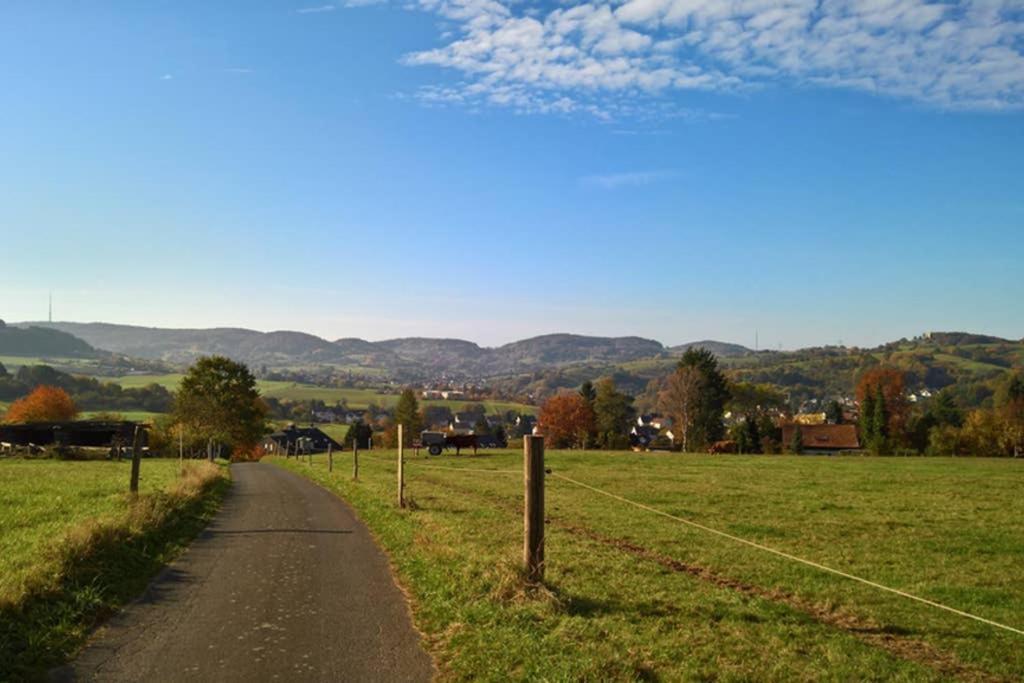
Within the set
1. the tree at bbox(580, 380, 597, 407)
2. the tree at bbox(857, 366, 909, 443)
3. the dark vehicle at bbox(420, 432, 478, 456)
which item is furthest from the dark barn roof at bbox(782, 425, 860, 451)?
the dark vehicle at bbox(420, 432, 478, 456)

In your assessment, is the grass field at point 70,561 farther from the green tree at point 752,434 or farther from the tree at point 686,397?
the tree at point 686,397

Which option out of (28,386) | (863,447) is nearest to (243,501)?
(863,447)

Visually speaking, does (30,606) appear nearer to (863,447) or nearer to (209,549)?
(209,549)

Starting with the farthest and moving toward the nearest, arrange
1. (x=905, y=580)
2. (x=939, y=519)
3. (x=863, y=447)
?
1. (x=863, y=447)
2. (x=939, y=519)
3. (x=905, y=580)

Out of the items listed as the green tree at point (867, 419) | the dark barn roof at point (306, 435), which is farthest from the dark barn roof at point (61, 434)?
the green tree at point (867, 419)

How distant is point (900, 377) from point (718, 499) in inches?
3972

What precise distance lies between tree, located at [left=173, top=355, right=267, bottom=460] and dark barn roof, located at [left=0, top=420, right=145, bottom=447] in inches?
351

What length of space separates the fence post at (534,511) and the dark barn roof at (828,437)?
85703 mm

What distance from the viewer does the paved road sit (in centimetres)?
723

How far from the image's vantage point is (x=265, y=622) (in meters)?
8.84

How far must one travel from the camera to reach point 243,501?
23484 mm

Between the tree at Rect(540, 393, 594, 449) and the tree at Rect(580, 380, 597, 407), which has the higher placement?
the tree at Rect(580, 380, 597, 407)

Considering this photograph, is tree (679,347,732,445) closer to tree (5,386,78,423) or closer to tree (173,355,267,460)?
tree (173,355,267,460)

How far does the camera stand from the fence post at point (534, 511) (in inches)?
402
